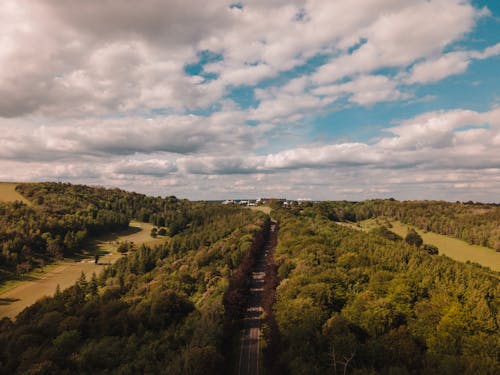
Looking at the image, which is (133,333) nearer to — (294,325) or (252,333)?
(252,333)

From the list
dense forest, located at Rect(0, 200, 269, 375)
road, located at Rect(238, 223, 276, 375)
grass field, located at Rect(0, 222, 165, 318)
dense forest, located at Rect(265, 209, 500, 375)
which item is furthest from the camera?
grass field, located at Rect(0, 222, 165, 318)

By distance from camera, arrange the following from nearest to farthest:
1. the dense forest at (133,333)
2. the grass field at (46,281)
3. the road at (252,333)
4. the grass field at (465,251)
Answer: the dense forest at (133,333) → the road at (252,333) → the grass field at (46,281) → the grass field at (465,251)

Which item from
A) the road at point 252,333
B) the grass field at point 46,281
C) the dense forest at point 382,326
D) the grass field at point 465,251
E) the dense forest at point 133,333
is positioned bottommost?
the grass field at point 46,281

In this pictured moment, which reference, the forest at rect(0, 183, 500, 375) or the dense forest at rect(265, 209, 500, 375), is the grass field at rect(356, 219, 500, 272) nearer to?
the forest at rect(0, 183, 500, 375)

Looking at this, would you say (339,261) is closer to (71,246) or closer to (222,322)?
(222,322)

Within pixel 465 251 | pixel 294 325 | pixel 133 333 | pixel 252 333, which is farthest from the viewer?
pixel 465 251

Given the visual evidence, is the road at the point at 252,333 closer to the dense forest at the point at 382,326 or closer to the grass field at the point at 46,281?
the dense forest at the point at 382,326

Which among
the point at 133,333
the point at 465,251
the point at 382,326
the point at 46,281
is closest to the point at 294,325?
the point at 382,326

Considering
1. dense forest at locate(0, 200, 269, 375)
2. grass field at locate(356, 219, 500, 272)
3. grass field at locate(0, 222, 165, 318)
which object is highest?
dense forest at locate(0, 200, 269, 375)

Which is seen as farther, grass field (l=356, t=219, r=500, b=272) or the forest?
grass field (l=356, t=219, r=500, b=272)

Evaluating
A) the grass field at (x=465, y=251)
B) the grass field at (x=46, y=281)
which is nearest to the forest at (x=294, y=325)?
the grass field at (x=46, y=281)

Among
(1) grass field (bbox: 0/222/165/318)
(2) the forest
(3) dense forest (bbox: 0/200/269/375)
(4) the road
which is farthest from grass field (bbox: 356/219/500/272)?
(1) grass field (bbox: 0/222/165/318)
